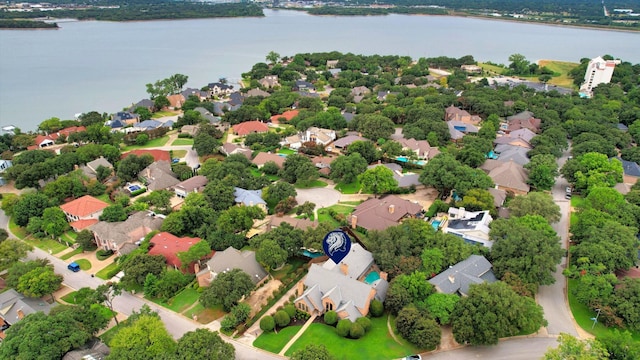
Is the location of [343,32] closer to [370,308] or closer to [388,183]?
[388,183]

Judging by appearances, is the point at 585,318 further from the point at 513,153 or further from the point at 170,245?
the point at 170,245

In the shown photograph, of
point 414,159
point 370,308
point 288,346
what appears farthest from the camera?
point 414,159

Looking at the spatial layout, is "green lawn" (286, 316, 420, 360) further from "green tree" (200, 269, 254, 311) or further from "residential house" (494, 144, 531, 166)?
"residential house" (494, 144, 531, 166)

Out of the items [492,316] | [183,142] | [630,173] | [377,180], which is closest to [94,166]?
[183,142]

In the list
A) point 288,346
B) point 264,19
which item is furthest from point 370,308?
point 264,19

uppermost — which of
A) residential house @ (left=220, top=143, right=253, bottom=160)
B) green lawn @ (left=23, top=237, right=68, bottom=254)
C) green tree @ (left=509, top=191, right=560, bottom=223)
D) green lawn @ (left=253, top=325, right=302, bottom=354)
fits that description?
green tree @ (left=509, top=191, right=560, bottom=223)

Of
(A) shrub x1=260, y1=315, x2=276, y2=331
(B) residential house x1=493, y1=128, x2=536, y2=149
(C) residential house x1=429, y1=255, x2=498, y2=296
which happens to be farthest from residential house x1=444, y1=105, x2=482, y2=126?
(A) shrub x1=260, y1=315, x2=276, y2=331
